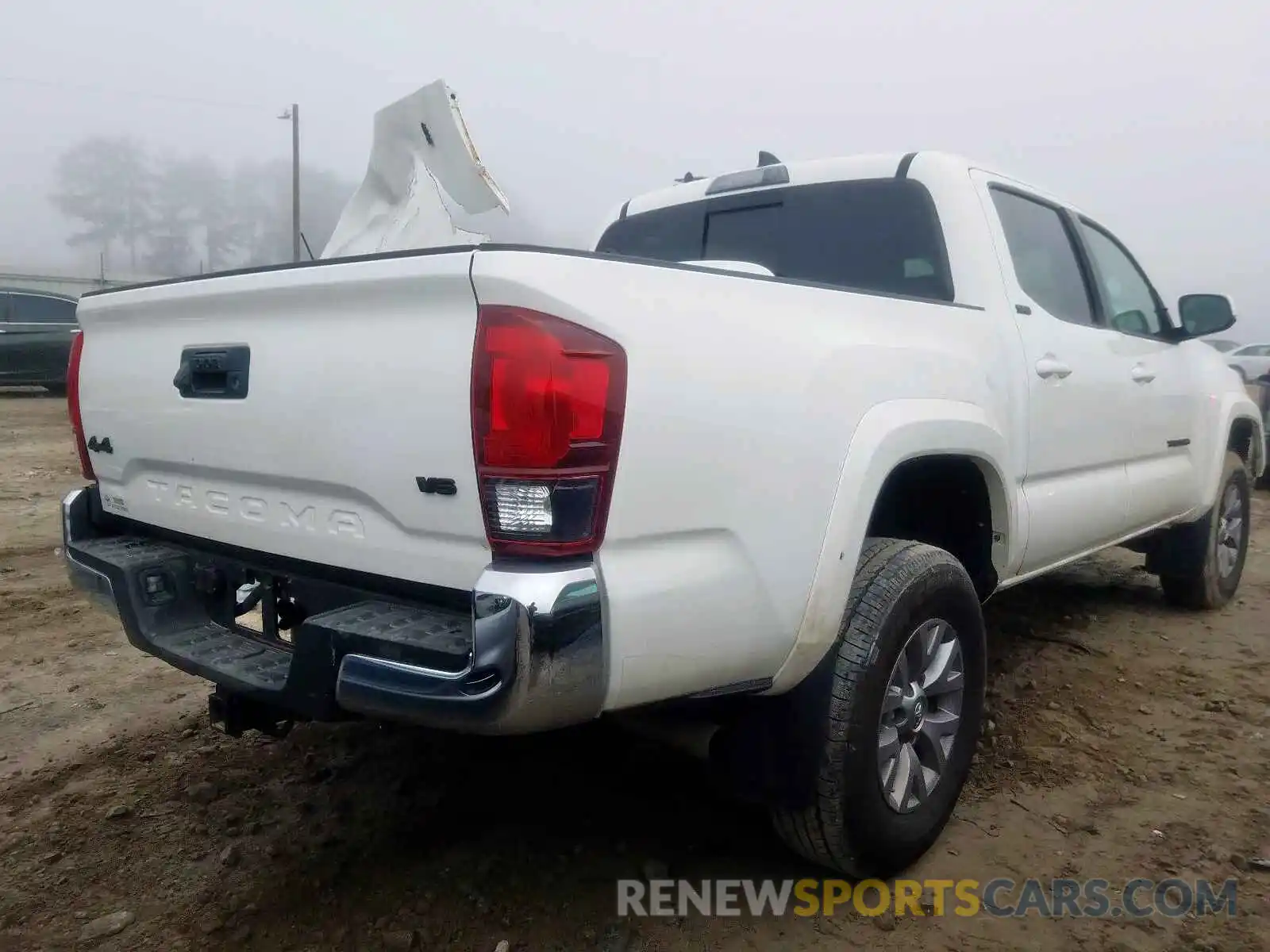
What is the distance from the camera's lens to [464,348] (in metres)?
1.67

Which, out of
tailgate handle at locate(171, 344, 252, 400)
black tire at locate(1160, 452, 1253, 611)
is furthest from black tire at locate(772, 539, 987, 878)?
black tire at locate(1160, 452, 1253, 611)

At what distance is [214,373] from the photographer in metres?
2.15

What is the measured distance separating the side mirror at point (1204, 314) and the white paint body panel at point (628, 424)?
2.13m

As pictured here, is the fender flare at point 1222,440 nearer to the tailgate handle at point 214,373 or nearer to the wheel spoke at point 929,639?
the wheel spoke at point 929,639

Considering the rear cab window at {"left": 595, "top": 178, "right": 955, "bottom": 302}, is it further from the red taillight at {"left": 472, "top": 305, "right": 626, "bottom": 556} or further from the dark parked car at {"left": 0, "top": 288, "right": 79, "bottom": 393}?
the dark parked car at {"left": 0, "top": 288, "right": 79, "bottom": 393}

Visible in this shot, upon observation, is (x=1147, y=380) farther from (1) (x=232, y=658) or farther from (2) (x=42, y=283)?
(2) (x=42, y=283)

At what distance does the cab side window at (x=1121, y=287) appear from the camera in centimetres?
373

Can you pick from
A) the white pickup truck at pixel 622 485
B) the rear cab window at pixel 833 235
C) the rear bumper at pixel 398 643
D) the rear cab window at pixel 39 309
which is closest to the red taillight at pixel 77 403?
the white pickup truck at pixel 622 485

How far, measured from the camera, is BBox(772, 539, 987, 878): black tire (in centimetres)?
209

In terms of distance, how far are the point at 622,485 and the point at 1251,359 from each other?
51.0 ft

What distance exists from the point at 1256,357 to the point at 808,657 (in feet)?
49.6

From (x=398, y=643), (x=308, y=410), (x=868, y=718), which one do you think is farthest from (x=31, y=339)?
(x=868, y=718)

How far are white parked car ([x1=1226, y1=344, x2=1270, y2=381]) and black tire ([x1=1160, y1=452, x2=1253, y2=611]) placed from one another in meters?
8.72

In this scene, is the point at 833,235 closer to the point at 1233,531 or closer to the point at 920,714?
the point at 920,714
